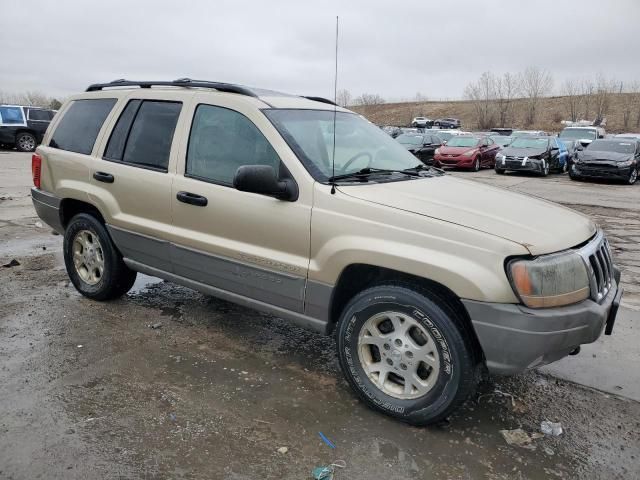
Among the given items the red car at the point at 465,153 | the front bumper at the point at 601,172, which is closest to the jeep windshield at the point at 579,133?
the red car at the point at 465,153

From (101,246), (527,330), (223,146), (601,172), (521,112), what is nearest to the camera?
(527,330)

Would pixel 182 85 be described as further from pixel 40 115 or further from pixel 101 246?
pixel 40 115

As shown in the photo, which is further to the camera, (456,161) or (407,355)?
(456,161)

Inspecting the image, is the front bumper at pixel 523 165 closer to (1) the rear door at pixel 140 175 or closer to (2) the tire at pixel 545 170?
(2) the tire at pixel 545 170

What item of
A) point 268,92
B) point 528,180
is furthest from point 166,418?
point 528,180

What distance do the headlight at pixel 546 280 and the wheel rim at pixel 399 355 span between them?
567mm

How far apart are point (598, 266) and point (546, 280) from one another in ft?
1.86

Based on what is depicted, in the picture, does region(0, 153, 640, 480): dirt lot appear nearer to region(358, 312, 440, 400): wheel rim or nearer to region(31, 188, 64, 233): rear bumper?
region(358, 312, 440, 400): wheel rim

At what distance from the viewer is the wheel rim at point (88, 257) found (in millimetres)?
4660

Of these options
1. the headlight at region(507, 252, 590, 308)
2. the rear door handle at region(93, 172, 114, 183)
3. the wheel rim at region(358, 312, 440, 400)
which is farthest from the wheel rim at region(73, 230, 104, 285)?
the headlight at region(507, 252, 590, 308)

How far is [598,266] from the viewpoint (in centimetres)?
299

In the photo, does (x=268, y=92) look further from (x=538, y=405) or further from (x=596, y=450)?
(x=596, y=450)

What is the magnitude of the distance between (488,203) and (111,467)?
2531 mm

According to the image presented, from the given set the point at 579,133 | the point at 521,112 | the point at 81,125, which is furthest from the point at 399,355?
the point at 521,112
